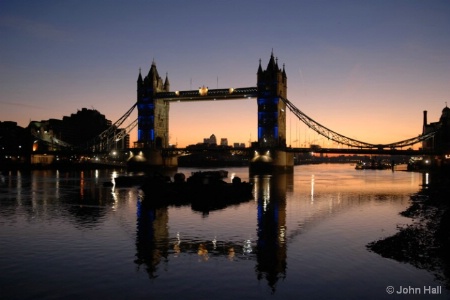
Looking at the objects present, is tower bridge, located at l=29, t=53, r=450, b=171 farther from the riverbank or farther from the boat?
the riverbank

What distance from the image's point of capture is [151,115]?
158 metres

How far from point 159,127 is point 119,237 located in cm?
13318

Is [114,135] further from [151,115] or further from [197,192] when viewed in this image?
[197,192]

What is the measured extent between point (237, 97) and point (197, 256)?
383ft

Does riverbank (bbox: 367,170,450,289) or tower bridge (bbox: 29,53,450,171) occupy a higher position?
tower bridge (bbox: 29,53,450,171)

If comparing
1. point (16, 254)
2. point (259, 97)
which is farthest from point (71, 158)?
point (16, 254)

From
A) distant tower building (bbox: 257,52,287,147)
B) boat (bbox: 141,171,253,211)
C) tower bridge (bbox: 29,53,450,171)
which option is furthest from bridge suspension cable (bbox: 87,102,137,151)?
boat (bbox: 141,171,253,211)

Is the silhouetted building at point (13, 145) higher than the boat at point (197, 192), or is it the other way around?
the silhouetted building at point (13, 145)

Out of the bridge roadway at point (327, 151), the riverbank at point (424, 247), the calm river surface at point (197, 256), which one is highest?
the bridge roadway at point (327, 151)

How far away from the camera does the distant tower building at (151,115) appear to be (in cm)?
15684

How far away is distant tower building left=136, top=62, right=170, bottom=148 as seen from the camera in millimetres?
156837

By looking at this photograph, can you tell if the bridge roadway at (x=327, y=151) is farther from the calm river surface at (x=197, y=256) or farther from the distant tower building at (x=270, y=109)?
the calm river surface at (x=197, y=256)

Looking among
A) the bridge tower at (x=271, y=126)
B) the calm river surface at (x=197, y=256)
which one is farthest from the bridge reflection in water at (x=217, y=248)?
the bridge tower at (x=271, y=126)

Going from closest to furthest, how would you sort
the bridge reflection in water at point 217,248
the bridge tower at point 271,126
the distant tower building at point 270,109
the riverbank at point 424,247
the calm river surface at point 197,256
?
1. the calm river surface at point 197,256
2. the riverbank at point 424,247
3. the bridge reflection in water at point 217,248
4. the bridge tower at point 271,126
5. the distant tower building at point 270,109
